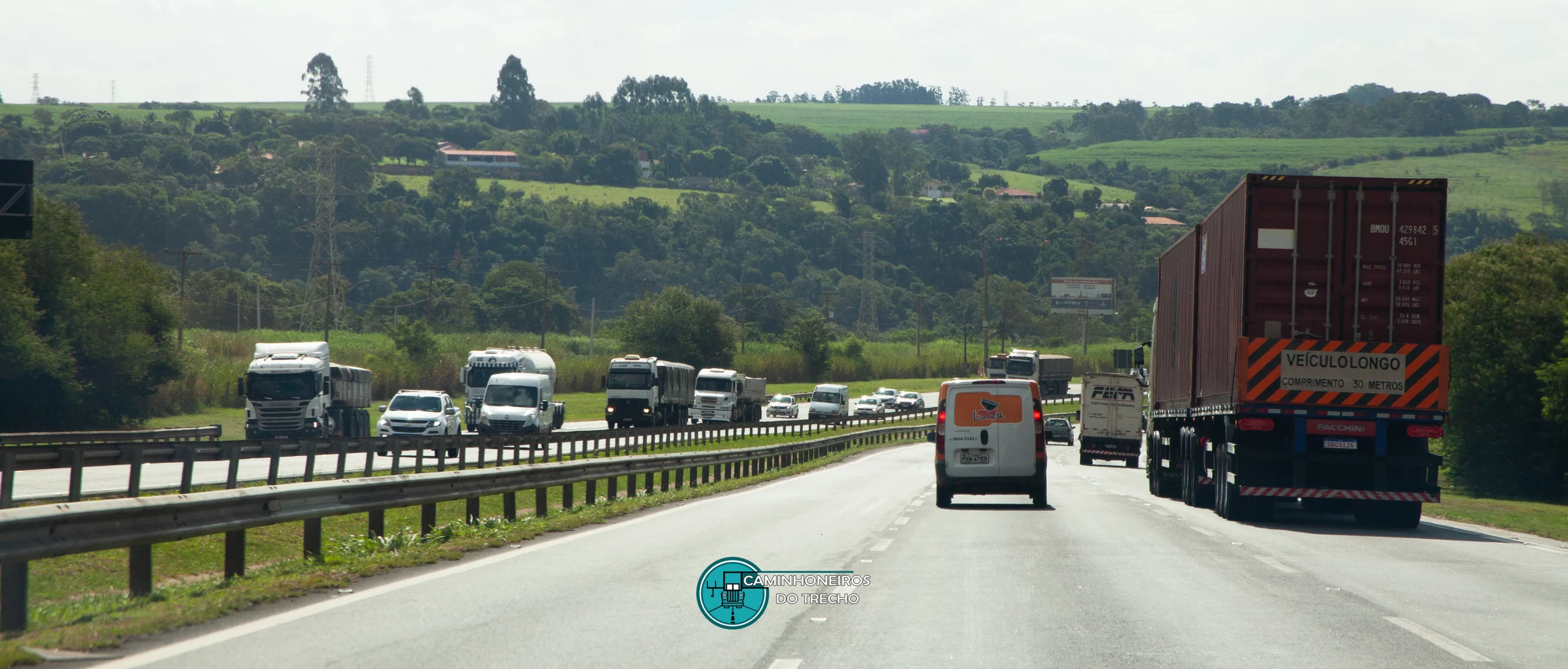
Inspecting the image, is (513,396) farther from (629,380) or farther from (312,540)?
(312,540)

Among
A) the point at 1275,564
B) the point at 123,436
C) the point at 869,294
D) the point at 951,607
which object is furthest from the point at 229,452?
the point at 869,294

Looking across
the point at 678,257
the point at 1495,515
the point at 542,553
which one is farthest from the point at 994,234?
the point at 542,553

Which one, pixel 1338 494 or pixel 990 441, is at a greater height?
pixel 990 441

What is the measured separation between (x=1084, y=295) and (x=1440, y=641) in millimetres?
138915

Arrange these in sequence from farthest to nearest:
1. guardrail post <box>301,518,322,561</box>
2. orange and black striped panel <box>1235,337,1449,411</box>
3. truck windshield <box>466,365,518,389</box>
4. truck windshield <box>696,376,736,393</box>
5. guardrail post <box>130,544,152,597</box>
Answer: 1. truck windshield <box>696,376,736,393</box>
2. truck windshield <box>466,365,518,389</box>
3. orange and black striped panel <box>1235,337,1449,411</box>
4. guardrail post <box>301,518,322,561</box>
5. guardrail post <box>130,544,152,597</box>

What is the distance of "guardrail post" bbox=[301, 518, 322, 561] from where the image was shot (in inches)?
482

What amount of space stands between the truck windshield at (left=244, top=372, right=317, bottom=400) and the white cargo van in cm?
4216

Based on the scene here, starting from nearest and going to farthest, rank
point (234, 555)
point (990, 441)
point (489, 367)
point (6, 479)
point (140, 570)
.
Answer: point (140, 570) < point (234, 555) < point (6, 479) < point (990, 441) < point (489, 367)

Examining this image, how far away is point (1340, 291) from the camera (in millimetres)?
19047

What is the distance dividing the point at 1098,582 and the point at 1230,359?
28.3ft

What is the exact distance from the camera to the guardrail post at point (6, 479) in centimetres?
1642

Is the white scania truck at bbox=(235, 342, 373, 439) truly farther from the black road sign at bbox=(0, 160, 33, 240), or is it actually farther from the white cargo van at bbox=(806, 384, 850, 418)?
the white cargo van at bbox=(806, 384, 850, 418)

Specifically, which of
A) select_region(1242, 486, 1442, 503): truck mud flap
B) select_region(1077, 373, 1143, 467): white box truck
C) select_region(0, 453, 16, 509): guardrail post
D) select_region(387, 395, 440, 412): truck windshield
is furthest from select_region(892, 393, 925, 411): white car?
select_region(0, 453, 16, 509): guardrail post

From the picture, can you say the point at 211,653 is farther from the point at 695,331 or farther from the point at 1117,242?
the point at 1117,242
